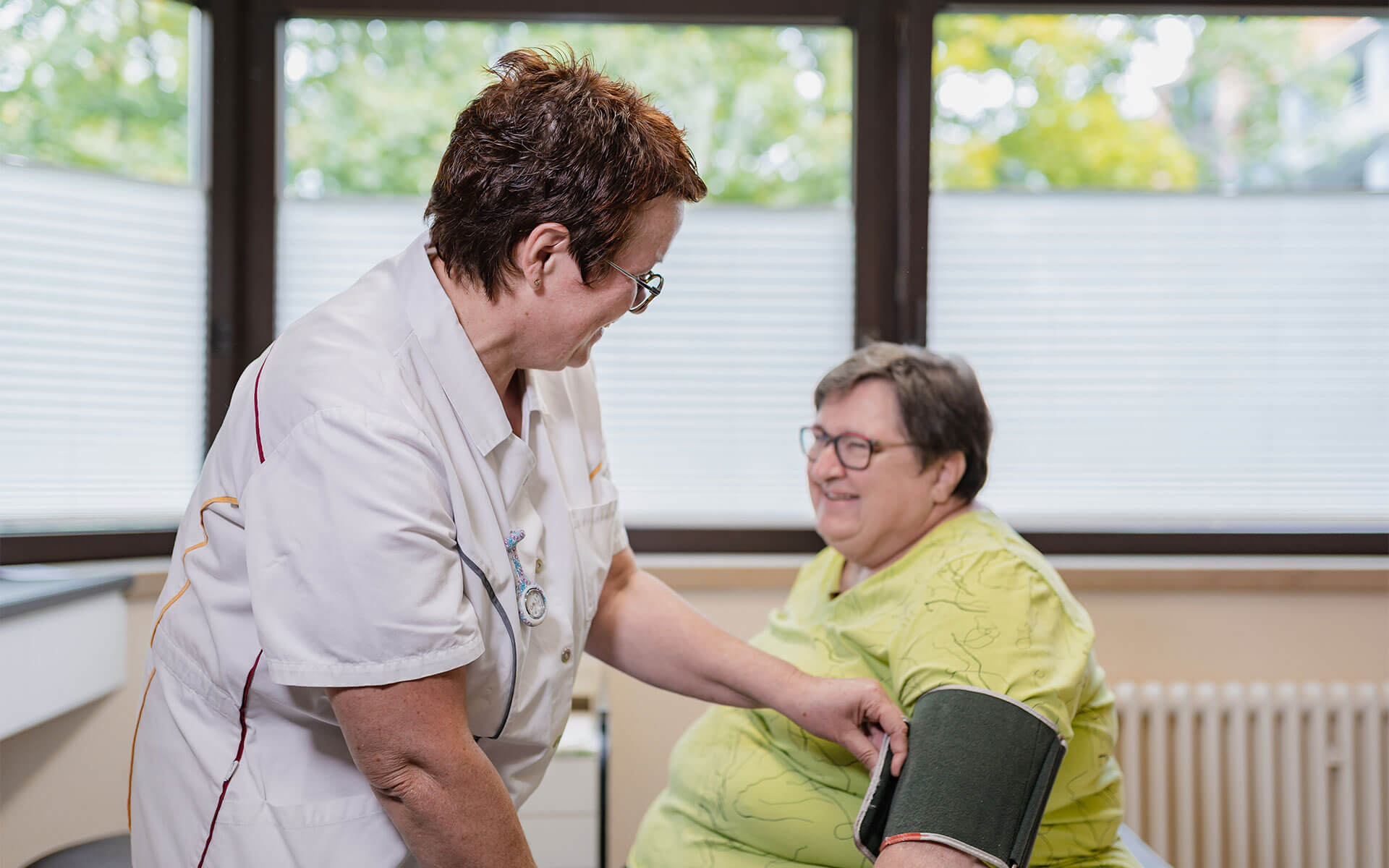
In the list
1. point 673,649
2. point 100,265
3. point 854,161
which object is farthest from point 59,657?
point 854,161

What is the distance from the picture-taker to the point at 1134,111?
8.43ft

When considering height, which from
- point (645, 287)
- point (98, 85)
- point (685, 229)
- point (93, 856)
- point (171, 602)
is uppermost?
point (98, 85)

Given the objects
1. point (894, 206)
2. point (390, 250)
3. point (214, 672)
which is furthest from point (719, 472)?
point (214, 672)

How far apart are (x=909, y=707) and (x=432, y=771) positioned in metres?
0.60

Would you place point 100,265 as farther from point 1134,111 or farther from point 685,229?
point 1134,111

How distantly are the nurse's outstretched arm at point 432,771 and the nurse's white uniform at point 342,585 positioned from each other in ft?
0.10

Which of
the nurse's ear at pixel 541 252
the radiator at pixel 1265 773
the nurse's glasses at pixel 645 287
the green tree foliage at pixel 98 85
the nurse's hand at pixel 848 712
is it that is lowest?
the radiator at pixel 1265 773

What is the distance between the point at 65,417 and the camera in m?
2.28

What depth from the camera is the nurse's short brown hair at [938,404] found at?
149cm

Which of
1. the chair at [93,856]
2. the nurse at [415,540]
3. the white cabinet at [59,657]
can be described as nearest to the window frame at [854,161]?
the white cabinet at [59,657]

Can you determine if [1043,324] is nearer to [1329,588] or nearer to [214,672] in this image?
[1329,588]

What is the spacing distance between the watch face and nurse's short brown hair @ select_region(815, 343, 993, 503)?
690 millimetres

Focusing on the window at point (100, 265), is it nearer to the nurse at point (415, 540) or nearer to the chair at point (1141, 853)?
the nurse at point (415, 540)

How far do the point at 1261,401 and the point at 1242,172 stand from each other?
1.91ft
